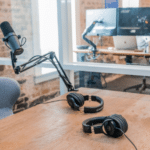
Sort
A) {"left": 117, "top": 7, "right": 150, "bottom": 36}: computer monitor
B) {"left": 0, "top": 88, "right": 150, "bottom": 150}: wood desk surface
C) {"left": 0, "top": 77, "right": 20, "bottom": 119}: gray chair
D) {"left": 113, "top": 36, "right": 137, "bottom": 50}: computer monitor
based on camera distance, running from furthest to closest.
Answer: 1. {"left": 113, "top": 36, "right": 137, "bottom": 50}: computer monitor
2. {"left": 117, "top": 7, "right": 150, "bottom": 36}: computer monitor
3. {"left": 0, "top": 77, "right": 20, "bottom": 119}: gray chair
4. {"left": 0, "top": 88, "right": 150, "bottom": 150}: wood desk surface

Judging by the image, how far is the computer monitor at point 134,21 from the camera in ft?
6.58

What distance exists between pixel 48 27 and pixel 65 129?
1694 mm

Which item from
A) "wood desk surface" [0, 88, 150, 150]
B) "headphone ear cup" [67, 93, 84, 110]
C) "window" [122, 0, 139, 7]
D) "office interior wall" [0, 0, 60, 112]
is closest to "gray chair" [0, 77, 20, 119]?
"wood desk surface" [0, 88, 150, 150]

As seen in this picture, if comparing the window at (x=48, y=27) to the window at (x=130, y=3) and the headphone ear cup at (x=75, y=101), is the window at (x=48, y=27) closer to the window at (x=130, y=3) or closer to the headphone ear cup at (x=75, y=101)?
the window at (x=130, y=3)

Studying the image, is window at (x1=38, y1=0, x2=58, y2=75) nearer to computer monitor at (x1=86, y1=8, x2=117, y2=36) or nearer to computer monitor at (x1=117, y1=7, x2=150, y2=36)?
computer monitor at (x1=86, y1=8, x2=117, y2=36)

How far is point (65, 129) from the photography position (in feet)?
3.24

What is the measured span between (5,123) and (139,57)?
1526 mm

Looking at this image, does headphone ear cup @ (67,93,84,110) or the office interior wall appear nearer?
headphone ear cup @ (67,93,84,110)

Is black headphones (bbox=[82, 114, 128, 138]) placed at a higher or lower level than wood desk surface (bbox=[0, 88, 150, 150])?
higher

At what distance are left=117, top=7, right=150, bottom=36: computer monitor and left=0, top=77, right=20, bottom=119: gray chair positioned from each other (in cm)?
114

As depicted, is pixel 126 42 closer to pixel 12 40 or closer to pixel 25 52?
pixel 25 52

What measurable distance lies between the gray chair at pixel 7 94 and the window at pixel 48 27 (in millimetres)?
722

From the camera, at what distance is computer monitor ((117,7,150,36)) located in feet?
6.58

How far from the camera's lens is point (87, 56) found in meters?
2.30
